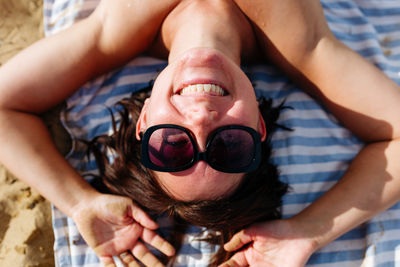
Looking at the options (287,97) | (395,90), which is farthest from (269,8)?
(395,90)

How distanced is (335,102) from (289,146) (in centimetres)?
48

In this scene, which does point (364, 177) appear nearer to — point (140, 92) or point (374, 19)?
point (374, 19)

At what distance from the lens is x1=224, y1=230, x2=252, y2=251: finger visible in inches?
93.1

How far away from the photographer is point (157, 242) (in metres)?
2.45

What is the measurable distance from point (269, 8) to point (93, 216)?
5.92 feet

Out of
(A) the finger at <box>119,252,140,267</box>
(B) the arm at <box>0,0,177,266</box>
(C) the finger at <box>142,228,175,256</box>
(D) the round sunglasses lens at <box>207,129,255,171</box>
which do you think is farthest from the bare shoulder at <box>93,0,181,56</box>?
(A) the finger at <box>119,252,140,267</box>

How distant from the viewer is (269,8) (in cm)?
226

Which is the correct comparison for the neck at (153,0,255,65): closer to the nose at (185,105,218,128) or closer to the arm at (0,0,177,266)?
the arm at (0,0,177,266)

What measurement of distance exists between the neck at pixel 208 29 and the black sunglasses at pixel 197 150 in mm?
539

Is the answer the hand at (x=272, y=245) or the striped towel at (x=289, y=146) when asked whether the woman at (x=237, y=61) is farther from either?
the striped towel at (x=289, y=146)

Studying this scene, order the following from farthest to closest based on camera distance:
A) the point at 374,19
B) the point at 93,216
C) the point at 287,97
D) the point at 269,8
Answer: the point at 374,19 < the point at 287,97 < the point at 93,216 < the point at 269,8

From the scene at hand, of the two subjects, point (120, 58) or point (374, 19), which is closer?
point (120, 58)

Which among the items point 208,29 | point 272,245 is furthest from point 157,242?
point 208,29

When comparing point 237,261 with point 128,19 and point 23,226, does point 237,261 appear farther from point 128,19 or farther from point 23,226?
point 128,19
